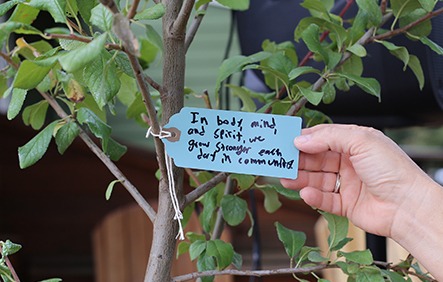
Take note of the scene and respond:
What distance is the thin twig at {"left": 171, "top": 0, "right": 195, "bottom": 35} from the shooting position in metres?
0.70

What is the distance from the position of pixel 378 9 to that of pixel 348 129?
0.15 metres

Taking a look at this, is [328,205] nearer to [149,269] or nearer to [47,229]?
[149,269]

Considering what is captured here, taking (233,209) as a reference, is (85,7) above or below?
above

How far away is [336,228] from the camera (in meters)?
0.88

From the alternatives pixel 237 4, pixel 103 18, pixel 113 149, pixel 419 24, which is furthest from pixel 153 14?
pixel 419 24

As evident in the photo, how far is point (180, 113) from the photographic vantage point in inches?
29.7

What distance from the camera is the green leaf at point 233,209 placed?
2.98 ft

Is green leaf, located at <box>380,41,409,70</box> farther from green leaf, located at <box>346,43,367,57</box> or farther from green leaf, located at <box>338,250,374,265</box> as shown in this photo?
green leaf, located at <box>338,250,374,265</box>

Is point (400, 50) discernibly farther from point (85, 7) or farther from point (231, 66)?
point (85, 7)

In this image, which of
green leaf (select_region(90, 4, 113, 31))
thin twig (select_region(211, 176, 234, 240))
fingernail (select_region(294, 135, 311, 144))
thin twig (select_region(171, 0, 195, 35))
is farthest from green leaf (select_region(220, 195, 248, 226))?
green leaf (select_region(90, 4, 113, 31))

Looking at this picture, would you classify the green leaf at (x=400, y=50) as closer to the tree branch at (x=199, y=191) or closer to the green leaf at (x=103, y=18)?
the tree branch at (x=199, y=191)

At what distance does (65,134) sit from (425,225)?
0.44m

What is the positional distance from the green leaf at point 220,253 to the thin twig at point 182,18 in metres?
0.26

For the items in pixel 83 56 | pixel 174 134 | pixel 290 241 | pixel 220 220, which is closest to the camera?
pixel 83 56
